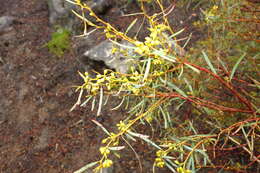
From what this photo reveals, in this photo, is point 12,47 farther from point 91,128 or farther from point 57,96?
point 91,128

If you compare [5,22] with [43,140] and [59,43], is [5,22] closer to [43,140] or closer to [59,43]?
[59,43]

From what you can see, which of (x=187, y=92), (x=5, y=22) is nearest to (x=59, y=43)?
(x=5, y=22)

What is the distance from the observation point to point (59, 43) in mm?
3428

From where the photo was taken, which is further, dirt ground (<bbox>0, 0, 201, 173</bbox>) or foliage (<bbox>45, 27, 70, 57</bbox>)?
foliage (<bbox>45, 27, 70, 57</bbox>)

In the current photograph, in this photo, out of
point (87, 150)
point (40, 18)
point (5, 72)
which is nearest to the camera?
point (87, 150)

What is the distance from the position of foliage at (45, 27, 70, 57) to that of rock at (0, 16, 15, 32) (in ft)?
2.83

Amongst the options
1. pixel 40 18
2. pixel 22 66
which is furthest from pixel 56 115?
pixel 40 18

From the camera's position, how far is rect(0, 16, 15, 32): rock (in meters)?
3.73

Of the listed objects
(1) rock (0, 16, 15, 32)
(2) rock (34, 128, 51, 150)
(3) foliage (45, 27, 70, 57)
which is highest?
(1) rock (0, 16, 15, 32)

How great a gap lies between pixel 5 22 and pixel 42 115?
6.50ft

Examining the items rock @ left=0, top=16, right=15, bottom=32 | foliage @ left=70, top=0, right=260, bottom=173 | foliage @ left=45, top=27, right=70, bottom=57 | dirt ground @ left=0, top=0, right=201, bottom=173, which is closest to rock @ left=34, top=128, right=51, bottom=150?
dirt ground @ left=0, top=0, right=201, bottom=173

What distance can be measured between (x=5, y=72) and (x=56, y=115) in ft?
3.90

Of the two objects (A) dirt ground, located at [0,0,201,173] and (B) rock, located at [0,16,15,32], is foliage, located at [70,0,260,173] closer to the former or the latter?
(A) dirt ground, located at [0,0,201,173]

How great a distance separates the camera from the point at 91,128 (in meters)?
2.61
